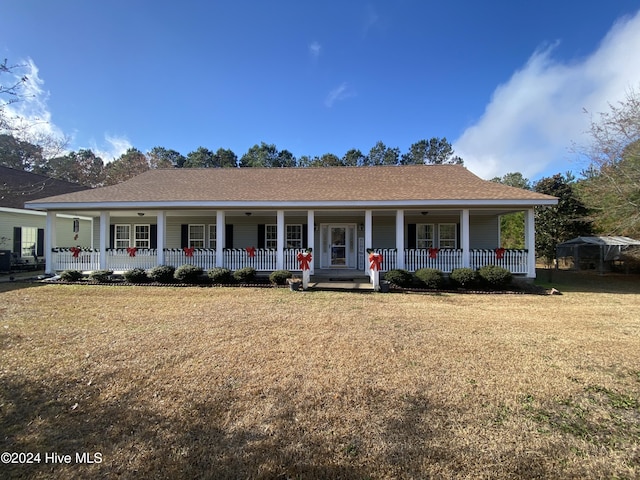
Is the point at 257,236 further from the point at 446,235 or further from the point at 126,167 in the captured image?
the point at 126,167

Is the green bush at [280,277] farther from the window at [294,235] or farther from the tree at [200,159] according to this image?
the tree at [200,159]

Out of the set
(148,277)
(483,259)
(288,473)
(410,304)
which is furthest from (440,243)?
(288,473)

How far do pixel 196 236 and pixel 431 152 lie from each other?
34047 mm

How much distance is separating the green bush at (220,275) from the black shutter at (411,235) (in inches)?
317

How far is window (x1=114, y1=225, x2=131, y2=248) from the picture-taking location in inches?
580

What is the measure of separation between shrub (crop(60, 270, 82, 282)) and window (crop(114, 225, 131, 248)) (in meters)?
3.09

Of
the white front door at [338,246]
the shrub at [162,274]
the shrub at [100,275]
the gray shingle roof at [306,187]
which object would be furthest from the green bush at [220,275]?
the white front door at [338,246]

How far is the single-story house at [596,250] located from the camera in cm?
1650

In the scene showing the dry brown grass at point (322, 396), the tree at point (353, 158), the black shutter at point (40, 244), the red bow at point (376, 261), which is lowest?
the dry brown grass at point (322, 396)

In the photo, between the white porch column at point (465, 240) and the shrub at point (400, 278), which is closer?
the shrub at point (400, 278)

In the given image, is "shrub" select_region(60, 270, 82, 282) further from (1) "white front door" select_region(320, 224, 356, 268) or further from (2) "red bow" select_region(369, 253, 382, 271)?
(2) "red bow" select_region(369, 253, 382, 271)

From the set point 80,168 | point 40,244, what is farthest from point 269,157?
point 40,244

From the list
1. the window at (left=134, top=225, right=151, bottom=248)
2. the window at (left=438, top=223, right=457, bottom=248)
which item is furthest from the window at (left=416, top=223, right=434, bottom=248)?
the window at (left=134, top=225, right=151, bottom=248)

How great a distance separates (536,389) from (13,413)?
18.4ft
